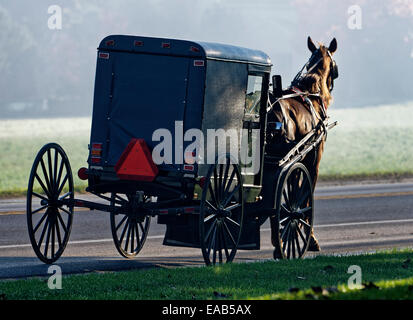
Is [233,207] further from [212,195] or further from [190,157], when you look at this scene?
[190,157]

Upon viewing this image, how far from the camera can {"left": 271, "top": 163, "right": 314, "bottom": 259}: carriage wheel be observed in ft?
41.1

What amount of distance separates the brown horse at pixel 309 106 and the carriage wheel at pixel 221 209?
1621 millimetres

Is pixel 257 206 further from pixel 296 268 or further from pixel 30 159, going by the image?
pixel 30 159

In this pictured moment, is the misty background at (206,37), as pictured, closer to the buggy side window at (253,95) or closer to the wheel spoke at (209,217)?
the buggy side window at (253,95)

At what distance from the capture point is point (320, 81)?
15.4 meters

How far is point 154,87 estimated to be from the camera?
1147 cm

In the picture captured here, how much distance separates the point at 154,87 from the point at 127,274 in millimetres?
2400

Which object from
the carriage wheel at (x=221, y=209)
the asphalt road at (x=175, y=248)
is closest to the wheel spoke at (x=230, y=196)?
the carriage wheel at (x=221, y=209)

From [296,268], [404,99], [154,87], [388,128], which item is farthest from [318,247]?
[404,99]

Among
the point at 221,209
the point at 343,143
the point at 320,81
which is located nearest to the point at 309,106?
the point at 320,81

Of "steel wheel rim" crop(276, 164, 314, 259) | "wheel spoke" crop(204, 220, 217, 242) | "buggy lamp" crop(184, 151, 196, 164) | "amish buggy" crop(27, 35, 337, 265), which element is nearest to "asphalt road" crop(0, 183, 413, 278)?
"amish buggy" crop(27, 35, 337, 265)

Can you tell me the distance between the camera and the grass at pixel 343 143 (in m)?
32.0

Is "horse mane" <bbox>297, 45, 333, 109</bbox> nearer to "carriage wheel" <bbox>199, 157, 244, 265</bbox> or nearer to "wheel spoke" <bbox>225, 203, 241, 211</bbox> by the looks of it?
"carriage wheel" <bbox>199, 157, 244, 265</bbox>

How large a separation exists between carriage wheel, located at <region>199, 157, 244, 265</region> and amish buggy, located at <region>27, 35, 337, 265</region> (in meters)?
0.01
